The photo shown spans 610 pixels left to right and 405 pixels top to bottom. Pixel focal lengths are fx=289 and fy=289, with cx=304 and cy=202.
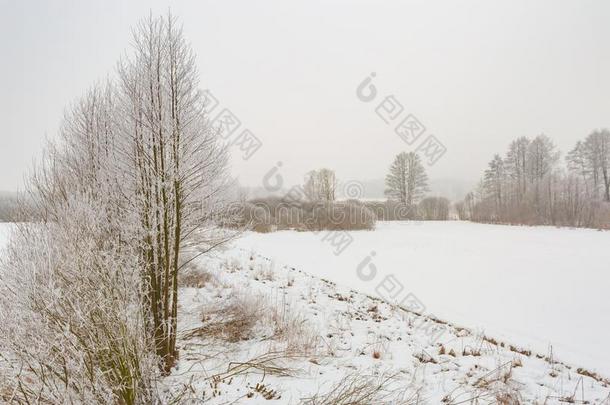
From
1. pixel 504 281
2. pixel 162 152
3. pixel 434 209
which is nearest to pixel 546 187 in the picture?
pixel 434 209

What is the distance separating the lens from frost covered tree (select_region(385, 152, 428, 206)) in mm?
42875

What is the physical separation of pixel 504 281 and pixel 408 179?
1412 inches

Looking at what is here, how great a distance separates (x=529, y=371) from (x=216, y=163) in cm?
559

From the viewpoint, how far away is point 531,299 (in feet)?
24.8

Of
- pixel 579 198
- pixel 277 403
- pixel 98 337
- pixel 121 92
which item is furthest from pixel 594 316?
pixel 579 198

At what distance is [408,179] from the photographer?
142ft

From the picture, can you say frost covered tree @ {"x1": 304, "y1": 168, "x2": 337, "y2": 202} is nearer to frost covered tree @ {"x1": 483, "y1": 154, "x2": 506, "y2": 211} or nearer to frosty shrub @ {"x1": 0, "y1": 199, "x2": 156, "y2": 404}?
frost covered tree @ {"x1": 483, "y1": 154, "x2": 506, "y2": 211}

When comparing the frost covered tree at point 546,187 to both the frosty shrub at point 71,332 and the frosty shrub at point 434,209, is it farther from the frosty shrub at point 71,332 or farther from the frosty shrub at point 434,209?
the frosty shrub at point 71,332

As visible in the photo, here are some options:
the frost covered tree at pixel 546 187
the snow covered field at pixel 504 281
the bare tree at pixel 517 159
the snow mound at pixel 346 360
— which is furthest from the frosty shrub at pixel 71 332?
the bare tree at pixel 517 159

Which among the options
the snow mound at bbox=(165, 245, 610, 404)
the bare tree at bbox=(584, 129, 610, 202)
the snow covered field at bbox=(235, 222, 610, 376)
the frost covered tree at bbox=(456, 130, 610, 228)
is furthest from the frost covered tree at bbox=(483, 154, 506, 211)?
the snow mound at bbox=(165, 245, 610, 404)

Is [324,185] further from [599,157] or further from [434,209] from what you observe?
[599,157]

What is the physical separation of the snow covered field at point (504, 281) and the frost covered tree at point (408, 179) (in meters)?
25.9

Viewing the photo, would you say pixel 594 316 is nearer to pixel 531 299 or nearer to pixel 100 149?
pixel 531 299

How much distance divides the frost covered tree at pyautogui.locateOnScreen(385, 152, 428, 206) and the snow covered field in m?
25.9
